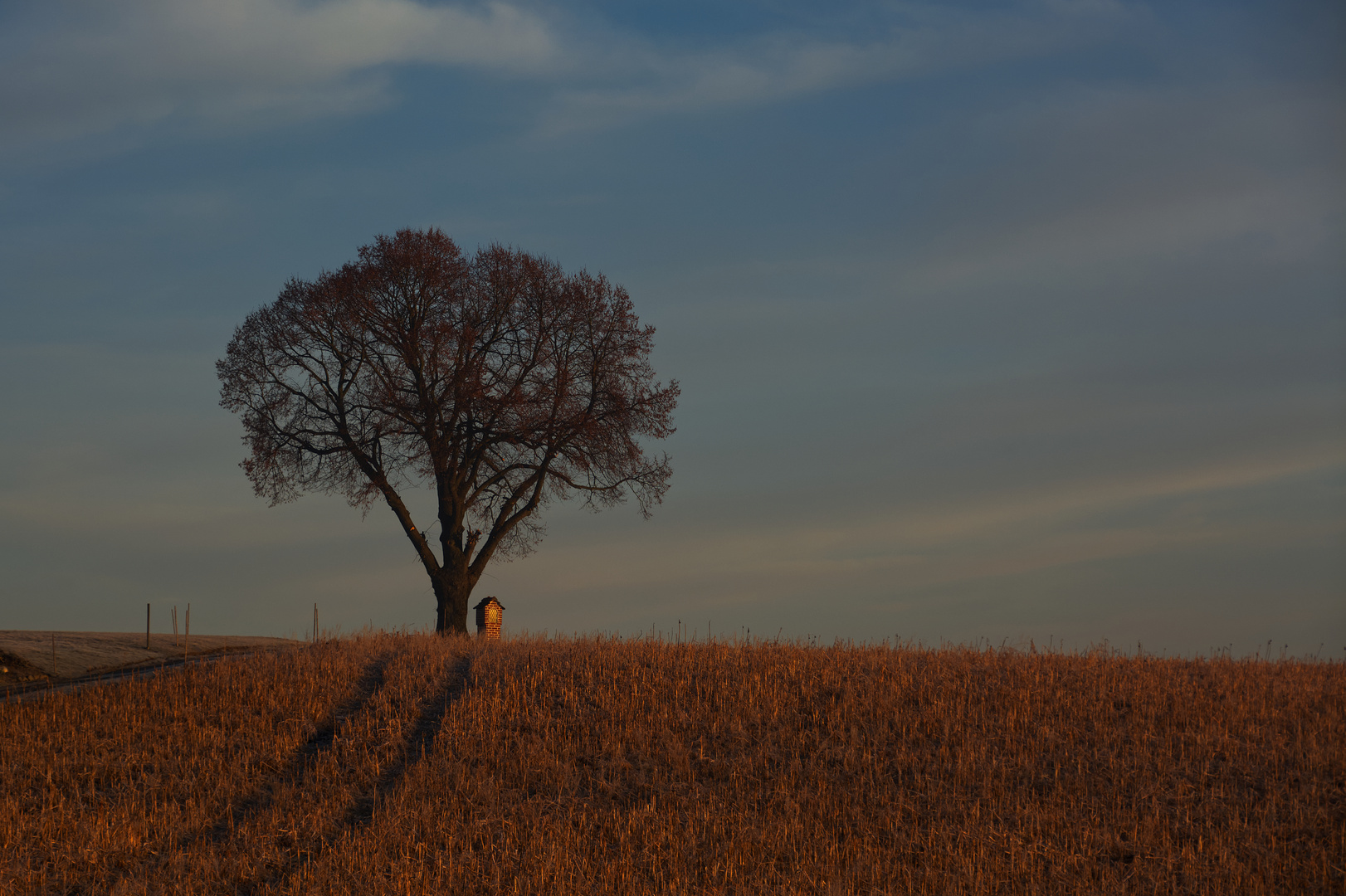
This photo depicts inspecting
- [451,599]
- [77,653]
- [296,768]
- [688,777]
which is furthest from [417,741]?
[77,653]

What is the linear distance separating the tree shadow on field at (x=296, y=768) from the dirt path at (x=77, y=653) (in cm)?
731

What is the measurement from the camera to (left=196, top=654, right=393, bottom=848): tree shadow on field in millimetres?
13297

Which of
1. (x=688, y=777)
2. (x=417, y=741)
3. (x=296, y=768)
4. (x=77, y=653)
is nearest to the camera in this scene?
(x=688, y=777)

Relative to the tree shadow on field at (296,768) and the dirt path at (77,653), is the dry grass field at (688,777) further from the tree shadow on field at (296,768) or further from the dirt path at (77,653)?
the dirt path at (77,653)

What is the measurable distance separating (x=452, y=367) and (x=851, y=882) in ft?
79.2

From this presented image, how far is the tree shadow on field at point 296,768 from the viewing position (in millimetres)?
13297

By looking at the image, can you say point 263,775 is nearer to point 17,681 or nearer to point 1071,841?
point 1071,841

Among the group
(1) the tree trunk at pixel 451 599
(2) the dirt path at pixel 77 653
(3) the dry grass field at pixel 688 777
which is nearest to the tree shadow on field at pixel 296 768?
(3) the dry grass field at pixel 688 777

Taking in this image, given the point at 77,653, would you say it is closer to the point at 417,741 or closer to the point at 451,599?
the point at 451,599

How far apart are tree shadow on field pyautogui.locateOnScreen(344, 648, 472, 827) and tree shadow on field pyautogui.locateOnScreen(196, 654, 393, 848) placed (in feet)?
3.89

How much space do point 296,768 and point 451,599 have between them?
15.9m

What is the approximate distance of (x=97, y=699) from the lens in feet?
62.0

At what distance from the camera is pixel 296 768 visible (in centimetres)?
1541

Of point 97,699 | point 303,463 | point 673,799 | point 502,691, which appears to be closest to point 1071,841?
point 673,799
